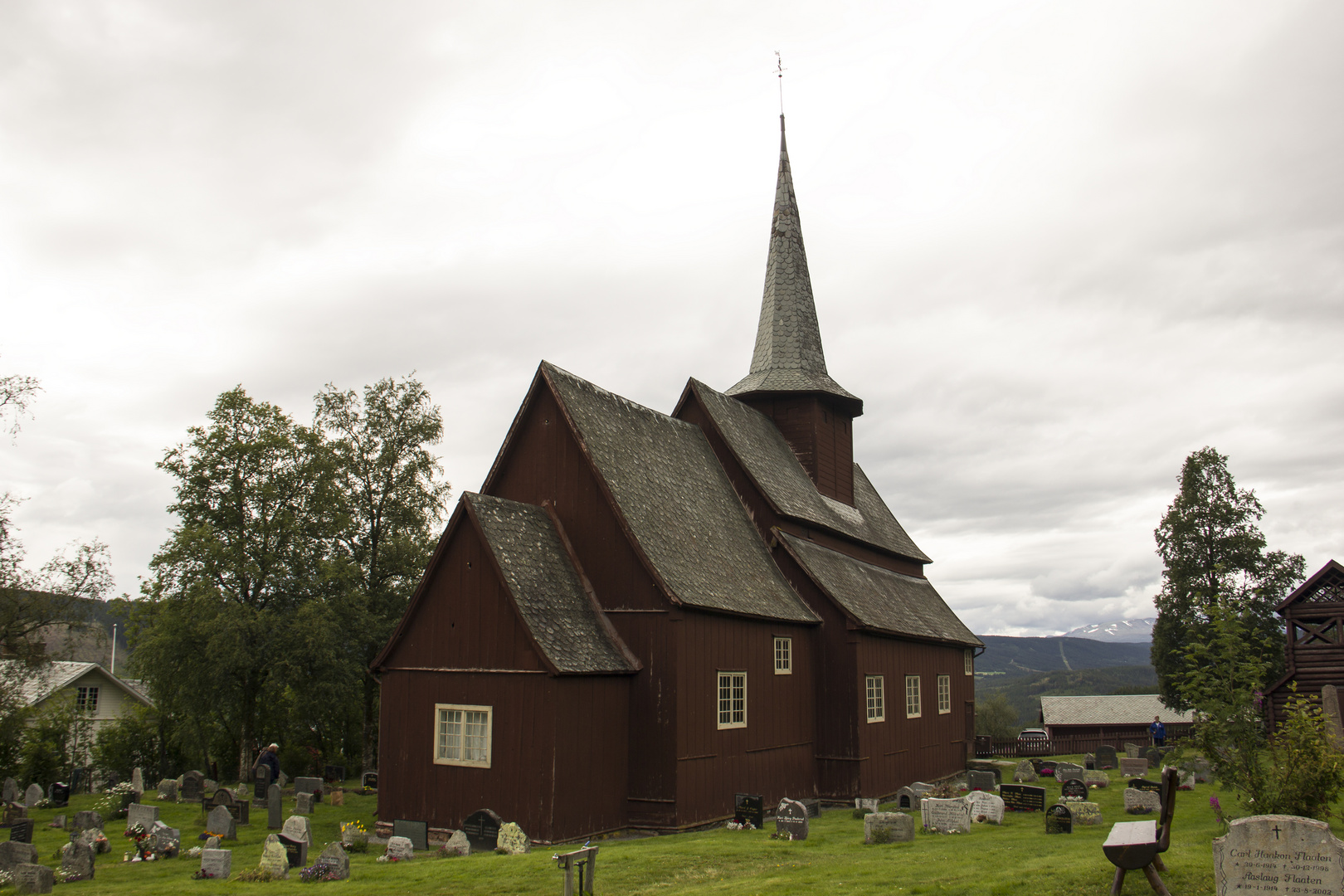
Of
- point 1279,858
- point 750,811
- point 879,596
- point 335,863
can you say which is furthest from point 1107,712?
point 335,863

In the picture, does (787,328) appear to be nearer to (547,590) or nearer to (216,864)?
Answer: (547,590)

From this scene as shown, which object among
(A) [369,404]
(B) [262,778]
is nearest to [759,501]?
(B) [262,778]

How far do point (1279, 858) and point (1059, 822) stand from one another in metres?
8.16

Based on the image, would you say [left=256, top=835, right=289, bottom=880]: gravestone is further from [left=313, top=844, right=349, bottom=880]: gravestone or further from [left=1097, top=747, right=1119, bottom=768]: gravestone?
[left=1097, top=747, right=1119, bottom=768]: gravestone

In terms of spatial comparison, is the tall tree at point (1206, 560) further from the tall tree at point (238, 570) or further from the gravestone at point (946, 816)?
the tall tree at point (238, 570)

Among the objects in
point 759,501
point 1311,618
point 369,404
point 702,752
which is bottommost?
point 702,752

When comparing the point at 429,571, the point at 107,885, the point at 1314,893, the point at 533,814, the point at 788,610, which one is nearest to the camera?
the point at 1314,893

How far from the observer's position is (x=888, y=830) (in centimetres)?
1495

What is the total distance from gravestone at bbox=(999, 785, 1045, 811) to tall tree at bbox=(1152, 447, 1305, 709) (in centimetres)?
2139

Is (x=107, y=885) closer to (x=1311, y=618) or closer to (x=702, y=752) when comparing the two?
(x=702, y=752)

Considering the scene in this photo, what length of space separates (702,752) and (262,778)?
11382 millimetres

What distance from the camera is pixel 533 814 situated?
1532cm

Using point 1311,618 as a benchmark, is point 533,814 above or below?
below

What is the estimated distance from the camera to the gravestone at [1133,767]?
26.4m
